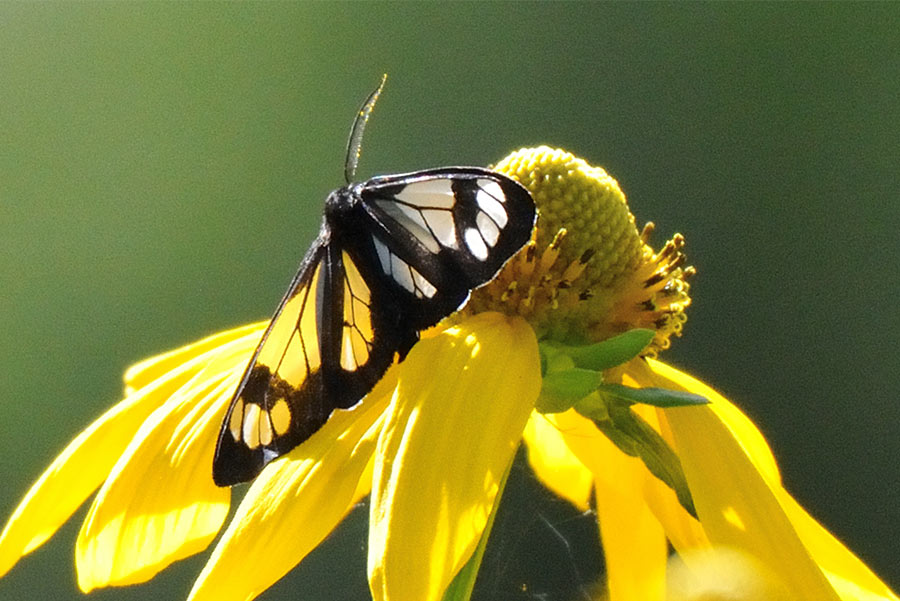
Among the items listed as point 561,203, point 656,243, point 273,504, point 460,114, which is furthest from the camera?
point 460,114

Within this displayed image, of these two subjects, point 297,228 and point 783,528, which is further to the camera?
→ point 297,228

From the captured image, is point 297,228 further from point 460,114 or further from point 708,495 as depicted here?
point 708,495

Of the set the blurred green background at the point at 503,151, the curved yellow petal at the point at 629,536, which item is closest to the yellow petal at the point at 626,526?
the curved yellow petal at the point at 629,536

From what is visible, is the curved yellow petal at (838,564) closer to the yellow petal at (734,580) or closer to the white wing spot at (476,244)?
the yellow petal at (734,580)

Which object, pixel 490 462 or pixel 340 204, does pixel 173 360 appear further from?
pixel 490 462

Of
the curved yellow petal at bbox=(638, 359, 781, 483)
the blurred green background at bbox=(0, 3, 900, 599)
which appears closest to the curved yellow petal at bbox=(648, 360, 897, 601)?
the curved yellow petal at bbox=(638, 359, 781, 483)

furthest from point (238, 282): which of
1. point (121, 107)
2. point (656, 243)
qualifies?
point (656, 243)
